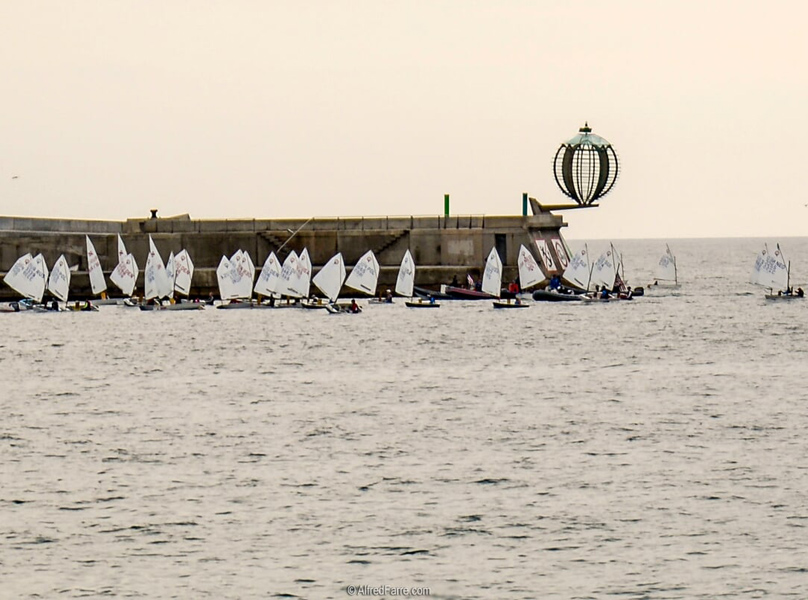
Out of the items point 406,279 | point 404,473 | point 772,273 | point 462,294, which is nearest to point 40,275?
point 406,279

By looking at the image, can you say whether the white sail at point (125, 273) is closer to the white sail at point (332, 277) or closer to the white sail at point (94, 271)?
the white sail at point (94, 271)

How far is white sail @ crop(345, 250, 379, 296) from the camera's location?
91.1 meters

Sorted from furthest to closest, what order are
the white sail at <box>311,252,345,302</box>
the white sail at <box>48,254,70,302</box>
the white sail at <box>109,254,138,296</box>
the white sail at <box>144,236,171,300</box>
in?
the white sail at <box>109,254,138,296</box>, the white sail at <box>48,254,70,302</box>, the white sail at <box>144,236,171,300</box>, the white sail at <box>311,252,345,302</box>

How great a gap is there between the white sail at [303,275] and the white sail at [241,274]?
112 inches

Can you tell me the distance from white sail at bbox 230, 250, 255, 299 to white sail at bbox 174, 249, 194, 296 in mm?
2963

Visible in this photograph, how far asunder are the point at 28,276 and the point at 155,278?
25.0ft

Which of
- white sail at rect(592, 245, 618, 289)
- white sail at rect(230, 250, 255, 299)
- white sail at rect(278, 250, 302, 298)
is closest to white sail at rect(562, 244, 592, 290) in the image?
white sail at rect(592, 245, 618, 289)

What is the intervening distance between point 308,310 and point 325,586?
77.3 meters

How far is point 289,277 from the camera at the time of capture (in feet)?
309

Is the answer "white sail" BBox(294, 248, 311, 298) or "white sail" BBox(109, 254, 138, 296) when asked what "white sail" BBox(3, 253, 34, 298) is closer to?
"white sail" BBox(109, 254, 138, 296)

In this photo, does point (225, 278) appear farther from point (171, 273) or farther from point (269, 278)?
point (171, 273)

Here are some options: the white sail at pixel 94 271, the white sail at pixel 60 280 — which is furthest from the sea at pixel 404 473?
the white sail at pixel 94 271

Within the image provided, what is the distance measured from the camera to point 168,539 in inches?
1152

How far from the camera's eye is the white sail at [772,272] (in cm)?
10925
